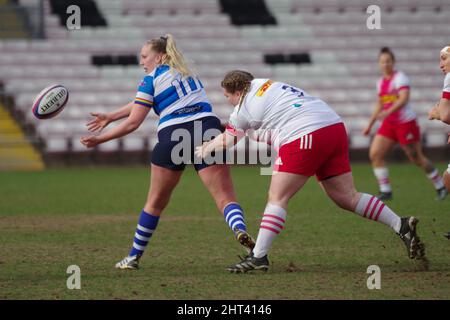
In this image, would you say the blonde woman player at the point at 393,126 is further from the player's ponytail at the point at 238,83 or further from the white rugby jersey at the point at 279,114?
the player's ponytail at the point at 238,83

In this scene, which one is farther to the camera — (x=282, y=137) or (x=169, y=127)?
(x=169, y=127)

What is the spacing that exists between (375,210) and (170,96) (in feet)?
6.99

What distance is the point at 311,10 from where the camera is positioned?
29.5 meters

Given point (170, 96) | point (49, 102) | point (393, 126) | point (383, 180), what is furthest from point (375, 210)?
point (393, 126)

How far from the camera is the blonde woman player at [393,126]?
13.5 metres

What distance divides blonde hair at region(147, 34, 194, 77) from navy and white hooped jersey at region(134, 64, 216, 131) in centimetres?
5

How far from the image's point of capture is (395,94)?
13727 mm

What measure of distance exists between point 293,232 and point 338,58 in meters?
17.9

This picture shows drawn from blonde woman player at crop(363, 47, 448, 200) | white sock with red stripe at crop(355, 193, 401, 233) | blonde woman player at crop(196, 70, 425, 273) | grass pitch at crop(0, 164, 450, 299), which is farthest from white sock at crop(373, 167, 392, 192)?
blonde woman player at crop(196, 70, 425, 273)

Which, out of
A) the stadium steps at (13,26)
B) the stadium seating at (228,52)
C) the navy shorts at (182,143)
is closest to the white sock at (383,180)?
the navy shorts at (182,143)

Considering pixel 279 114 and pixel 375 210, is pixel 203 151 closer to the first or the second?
pixel 279 114
